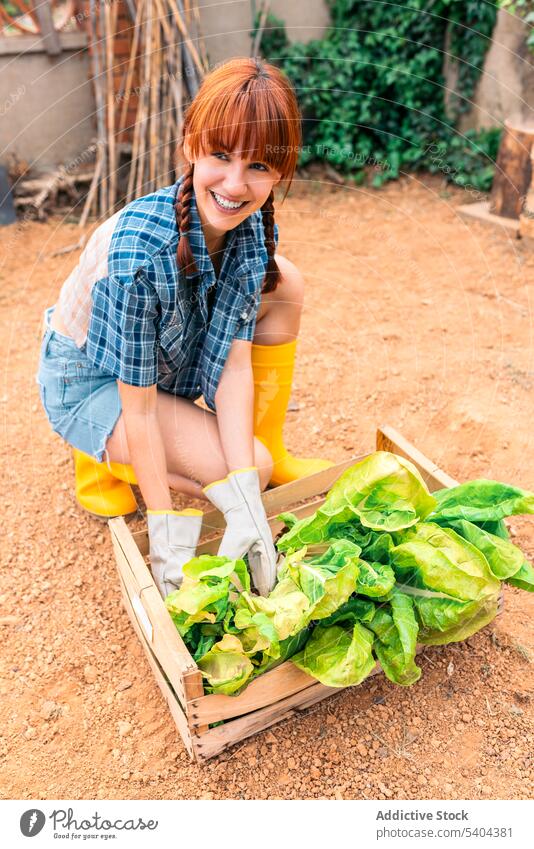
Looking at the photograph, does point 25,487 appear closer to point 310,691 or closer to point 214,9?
point 310,691

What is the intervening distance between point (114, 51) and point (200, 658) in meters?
3.86

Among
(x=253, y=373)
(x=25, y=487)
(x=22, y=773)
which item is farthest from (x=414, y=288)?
(x=22, y=773)

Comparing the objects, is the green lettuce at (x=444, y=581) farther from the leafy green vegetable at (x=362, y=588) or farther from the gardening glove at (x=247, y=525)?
the gardening glove at (x=247, y=525)

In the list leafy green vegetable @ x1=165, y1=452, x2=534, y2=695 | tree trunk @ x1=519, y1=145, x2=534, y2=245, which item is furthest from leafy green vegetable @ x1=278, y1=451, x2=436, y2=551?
tree trunk @ x1=519, y1=145, x2=534, y2=245

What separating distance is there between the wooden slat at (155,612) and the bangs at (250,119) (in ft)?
2.88

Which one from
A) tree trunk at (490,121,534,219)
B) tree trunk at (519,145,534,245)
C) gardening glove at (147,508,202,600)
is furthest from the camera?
tree trunk at (490,121,534,219)

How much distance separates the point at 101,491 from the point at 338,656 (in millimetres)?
1039

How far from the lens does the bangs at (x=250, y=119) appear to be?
143 cm

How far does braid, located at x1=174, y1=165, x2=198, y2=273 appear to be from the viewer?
165cm

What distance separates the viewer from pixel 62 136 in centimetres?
454

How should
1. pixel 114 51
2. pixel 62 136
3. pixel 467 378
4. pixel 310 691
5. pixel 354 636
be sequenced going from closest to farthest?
pixel 354 636
pixel 310 691
pixel 467 378
pixel 114 51
pixel 62 136

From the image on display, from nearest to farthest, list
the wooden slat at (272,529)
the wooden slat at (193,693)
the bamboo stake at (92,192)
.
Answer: the wooden slat at (193,693), the wooden slat at (272,529), the bamboo stake at (92,192)

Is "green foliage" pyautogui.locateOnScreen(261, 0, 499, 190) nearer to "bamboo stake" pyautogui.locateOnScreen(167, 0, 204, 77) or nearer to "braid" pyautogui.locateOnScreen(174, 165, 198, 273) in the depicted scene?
"bamboo stake" pyautogui.locateOnScreen(167, 0, 204, 77)

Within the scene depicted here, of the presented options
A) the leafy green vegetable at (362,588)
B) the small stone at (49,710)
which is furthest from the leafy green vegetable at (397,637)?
the small stone at (49,710)
